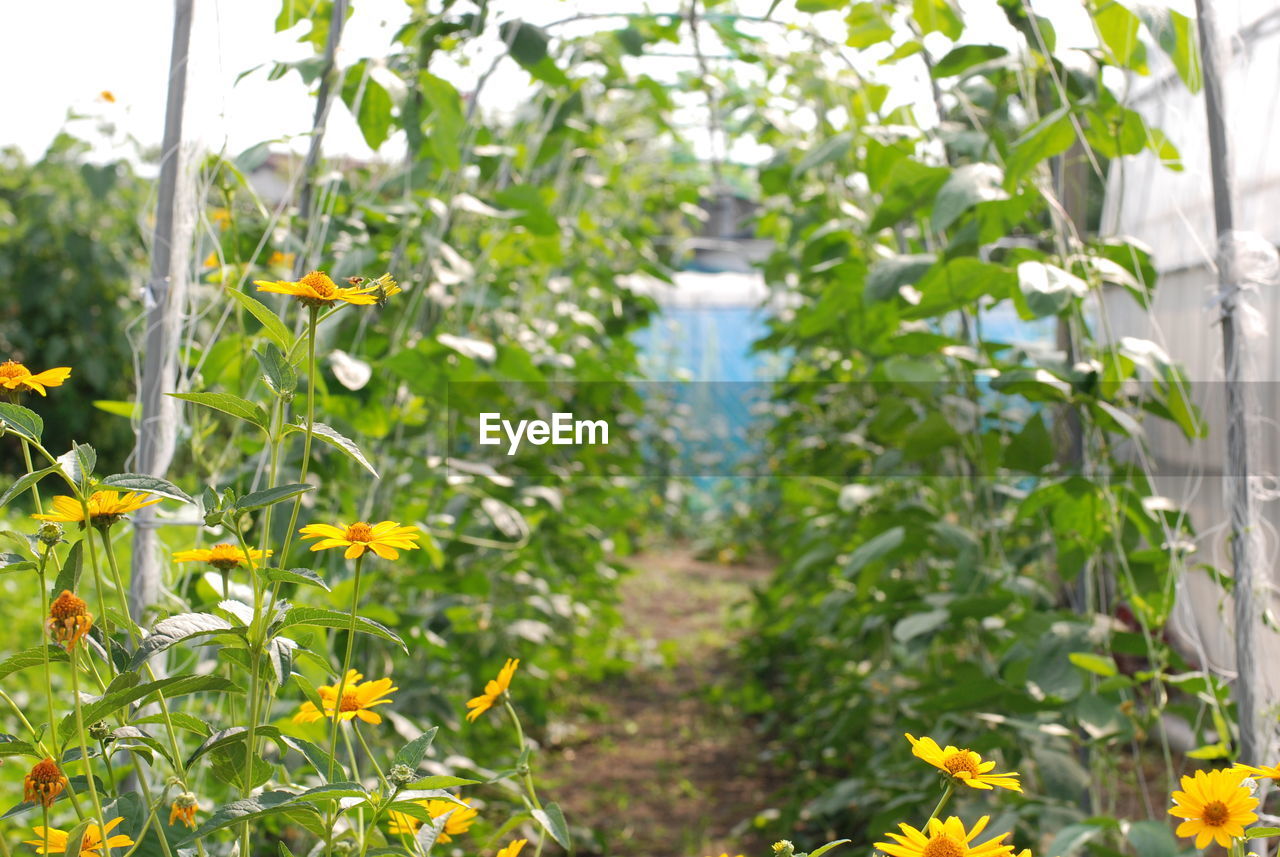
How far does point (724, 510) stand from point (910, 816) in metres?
5.57

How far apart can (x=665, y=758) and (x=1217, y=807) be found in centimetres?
259

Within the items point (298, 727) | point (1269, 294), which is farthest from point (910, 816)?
point (298, 727)

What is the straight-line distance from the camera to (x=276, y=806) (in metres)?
0.59

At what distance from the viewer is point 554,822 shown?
761mm

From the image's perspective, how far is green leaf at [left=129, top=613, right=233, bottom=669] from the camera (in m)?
0.61

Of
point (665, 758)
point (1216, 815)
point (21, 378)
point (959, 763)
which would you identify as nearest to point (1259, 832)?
point (1216, 815)

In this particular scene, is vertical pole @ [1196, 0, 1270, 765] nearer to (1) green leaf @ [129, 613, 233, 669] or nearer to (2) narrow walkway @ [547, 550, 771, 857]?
(1) green leaf @ [129, 613, 233, 669]

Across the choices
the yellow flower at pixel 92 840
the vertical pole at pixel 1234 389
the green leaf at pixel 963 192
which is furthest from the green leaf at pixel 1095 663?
the yellow flower at pixel 92 840

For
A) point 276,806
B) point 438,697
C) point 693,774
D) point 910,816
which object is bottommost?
point 693,774

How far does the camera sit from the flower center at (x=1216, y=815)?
654 millimetres

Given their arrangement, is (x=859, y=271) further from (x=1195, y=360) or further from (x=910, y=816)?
(x=910, y=816)

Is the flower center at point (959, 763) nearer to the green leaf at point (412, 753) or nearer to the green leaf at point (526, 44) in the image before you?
the green leaf at point (412, 753)

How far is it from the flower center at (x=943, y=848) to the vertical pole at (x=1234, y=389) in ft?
2.21

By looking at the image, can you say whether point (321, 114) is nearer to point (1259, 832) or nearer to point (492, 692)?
point (492, 692)
